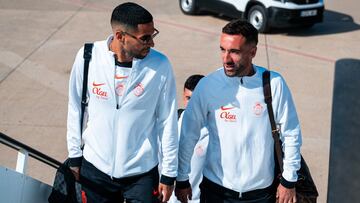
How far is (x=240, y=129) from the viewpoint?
139 inches

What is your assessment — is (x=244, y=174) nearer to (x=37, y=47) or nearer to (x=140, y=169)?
(x=140, y=169)

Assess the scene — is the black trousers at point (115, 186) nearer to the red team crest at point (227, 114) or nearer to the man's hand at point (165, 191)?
the man's hand at point (165, 191)

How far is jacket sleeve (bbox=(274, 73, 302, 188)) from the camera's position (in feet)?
11.6

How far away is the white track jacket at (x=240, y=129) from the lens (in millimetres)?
3518

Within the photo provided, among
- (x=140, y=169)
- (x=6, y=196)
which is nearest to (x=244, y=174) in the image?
(x=140, y=169)

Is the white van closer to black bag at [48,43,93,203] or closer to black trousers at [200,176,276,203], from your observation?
black trousers at [200,176,276,203]

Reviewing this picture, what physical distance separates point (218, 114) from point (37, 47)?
28.9 feet

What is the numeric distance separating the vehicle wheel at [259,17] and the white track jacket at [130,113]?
9.63 meters

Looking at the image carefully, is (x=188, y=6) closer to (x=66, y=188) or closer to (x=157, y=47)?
(x=157, y=47)

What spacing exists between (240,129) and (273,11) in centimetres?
961

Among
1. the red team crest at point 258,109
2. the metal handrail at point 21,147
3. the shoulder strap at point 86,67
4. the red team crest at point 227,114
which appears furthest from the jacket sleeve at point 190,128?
the metal handrail at point 21,147

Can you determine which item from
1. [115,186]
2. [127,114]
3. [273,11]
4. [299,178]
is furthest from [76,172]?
[273,11]

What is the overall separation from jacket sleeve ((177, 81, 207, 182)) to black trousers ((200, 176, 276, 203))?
7.7 inches

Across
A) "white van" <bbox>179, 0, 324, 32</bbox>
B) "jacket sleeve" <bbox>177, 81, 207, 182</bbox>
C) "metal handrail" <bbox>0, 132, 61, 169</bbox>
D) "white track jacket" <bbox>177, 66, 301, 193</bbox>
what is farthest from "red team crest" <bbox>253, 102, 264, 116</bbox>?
"white van" <bbox>179, 0, 324, 32</bbox>
